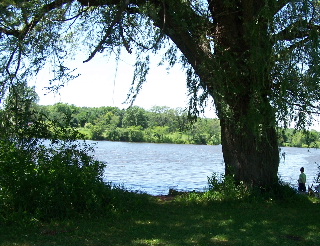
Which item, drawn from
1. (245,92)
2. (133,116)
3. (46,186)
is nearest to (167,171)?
(133,116)

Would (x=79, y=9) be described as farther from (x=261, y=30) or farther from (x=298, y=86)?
(x=298, y=86)

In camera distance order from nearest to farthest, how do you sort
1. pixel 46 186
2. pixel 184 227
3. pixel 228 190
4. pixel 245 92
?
pixel 184 227
pixel 46 186
pixel 245 92
pixel 228 190

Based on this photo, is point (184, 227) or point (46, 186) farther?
point (46, 186)

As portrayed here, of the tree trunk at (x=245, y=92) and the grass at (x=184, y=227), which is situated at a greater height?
the tree trunk at (x=245, y=92)

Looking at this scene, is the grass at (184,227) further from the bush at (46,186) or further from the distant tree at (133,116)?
the distant tree at (133,116)

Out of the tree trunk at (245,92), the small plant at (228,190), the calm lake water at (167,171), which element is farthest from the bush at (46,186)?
the tree trunk at (245,92)

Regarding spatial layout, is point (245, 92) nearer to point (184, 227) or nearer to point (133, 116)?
point (184, 227)

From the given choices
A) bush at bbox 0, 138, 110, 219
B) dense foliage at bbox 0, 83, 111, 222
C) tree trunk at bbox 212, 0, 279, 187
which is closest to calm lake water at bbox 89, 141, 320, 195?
tree trunk at bbox 212, 0, 279, 187

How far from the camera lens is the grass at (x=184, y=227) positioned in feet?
20.7

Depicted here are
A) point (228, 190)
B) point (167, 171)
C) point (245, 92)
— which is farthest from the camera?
point (167, 171)

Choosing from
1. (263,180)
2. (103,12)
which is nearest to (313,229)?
(263,180)

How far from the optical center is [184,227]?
7.30 meters

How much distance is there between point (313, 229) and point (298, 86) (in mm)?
2582

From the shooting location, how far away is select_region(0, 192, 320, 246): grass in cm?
630
